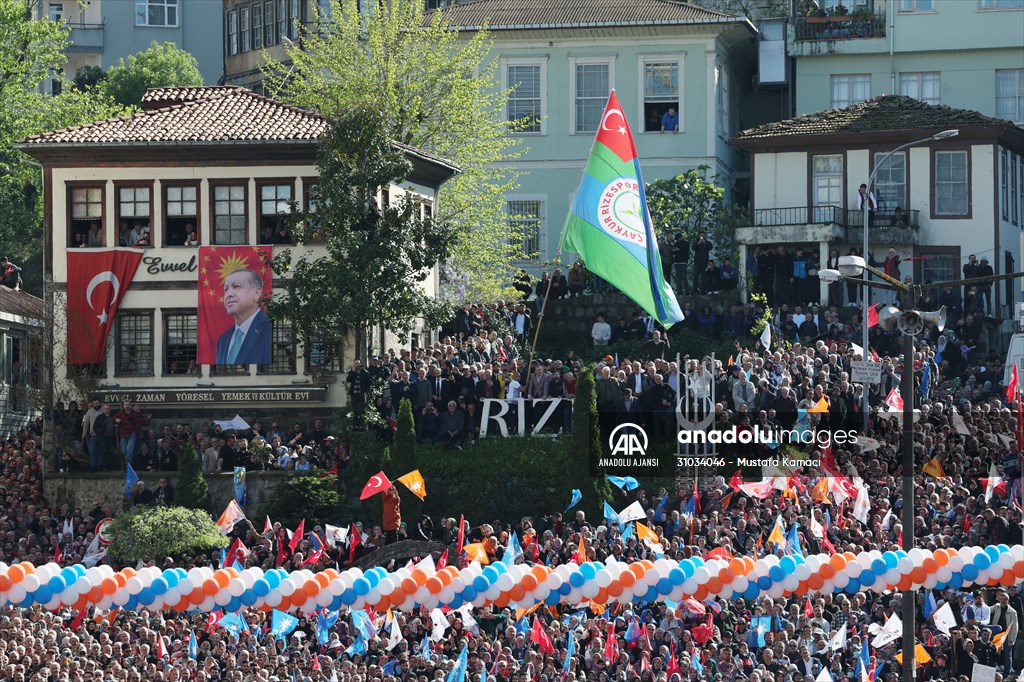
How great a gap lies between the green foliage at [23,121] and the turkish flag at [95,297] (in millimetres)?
18114

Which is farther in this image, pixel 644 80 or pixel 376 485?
pixel 644 80

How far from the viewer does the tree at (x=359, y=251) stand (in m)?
43.8

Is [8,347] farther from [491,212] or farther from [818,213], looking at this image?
[818,213]

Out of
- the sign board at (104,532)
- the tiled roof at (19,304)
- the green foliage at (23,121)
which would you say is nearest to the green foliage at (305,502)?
the sign board at (104,532)

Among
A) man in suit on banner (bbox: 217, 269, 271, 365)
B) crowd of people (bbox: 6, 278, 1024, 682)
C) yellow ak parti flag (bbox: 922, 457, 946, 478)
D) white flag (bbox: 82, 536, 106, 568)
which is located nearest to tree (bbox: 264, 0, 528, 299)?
crowd of people (bbox: 6, 278, 1024, 682)

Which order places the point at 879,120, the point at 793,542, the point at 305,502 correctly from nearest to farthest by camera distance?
the point at 793,542
the point at 305,502
the point at 879,120

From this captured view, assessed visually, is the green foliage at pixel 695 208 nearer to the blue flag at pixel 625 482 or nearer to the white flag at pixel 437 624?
the blue flag at pixel 625 482

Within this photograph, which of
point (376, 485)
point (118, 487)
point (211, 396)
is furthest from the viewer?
point (211, 396)

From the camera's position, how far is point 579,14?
61.5 meters

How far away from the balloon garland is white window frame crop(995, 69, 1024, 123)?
129ft

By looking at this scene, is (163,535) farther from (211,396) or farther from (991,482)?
(991,482)

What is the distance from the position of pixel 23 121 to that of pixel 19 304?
463 inches

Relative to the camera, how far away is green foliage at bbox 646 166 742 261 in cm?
5612

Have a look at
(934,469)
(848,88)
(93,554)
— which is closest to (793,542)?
(934,469)
